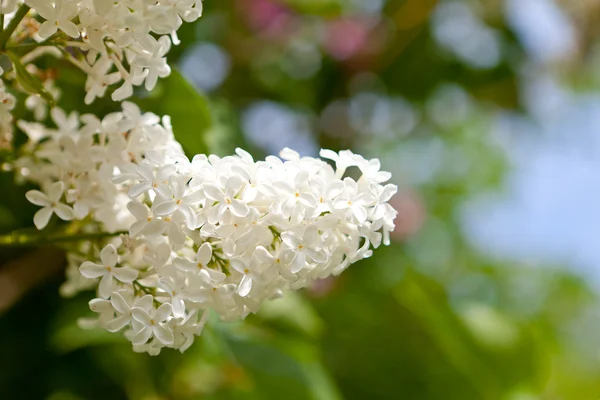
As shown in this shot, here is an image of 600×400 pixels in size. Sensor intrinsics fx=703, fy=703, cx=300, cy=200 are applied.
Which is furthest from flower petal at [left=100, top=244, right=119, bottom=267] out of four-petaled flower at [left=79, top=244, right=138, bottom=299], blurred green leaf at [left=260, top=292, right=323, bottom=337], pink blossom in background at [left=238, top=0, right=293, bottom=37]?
pink blossom in background at [left=238, top=0, right=293, bottom=37]

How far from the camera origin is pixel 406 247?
137cm

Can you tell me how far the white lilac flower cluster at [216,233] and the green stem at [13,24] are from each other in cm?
10

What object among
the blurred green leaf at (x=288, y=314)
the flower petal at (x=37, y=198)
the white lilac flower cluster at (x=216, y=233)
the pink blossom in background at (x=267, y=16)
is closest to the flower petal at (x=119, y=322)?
the white lilac flower cluster at (x=216, y=233)

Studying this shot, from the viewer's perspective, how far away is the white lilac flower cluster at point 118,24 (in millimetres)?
384

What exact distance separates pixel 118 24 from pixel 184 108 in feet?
0.69

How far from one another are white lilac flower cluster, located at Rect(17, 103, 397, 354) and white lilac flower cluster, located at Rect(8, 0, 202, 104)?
0.06 metres

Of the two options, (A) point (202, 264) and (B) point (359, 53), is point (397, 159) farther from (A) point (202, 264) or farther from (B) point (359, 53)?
(A) point (202, 264)

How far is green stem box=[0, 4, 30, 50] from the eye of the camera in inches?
15.6

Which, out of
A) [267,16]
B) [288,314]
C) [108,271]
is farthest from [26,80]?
[267,16]

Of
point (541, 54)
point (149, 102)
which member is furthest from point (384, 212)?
point (541, 54)

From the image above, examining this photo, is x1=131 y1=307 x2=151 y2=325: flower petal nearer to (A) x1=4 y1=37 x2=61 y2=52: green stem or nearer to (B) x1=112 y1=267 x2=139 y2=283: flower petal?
(B) x1=112 y1=267 x2=139 y2=283: flower petal

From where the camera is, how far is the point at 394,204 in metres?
1.26

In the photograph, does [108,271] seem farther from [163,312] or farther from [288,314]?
[288,314]

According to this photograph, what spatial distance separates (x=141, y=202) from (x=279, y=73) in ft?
2.57
